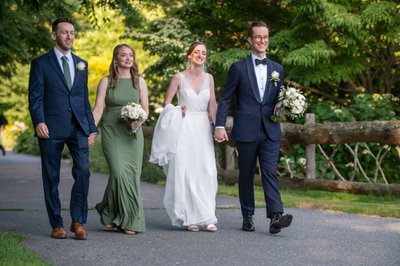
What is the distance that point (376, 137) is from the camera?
41.0ft

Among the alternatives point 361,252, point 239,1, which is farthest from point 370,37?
point 361,252

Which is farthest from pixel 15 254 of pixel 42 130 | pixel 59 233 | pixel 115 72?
pixel 115 72

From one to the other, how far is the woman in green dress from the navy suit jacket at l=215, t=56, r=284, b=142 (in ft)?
3.35

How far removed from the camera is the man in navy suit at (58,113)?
7.95m

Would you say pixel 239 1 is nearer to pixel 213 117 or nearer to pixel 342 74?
pixel 342 74

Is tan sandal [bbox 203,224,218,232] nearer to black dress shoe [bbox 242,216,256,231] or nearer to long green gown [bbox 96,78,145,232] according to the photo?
black dress shoe [bbox 242,216,256,231]

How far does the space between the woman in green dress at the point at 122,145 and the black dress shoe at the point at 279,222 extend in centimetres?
133

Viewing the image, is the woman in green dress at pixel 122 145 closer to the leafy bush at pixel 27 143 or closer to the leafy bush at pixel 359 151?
the leafy bush at pixel 359 151

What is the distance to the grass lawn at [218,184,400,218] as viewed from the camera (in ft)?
35.2

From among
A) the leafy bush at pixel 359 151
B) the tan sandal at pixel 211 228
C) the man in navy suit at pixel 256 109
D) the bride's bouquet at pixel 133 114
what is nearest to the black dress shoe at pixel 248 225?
the man in navy suit at pixel 256 109

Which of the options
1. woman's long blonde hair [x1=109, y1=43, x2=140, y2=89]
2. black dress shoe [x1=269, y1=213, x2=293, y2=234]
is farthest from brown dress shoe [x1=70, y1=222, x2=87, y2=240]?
black dress shoe [x1=269, y1=213, x2=293, y2=234]

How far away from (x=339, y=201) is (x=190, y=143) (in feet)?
12.6

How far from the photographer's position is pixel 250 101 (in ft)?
28.7

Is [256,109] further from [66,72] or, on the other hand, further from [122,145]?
[66,72]
